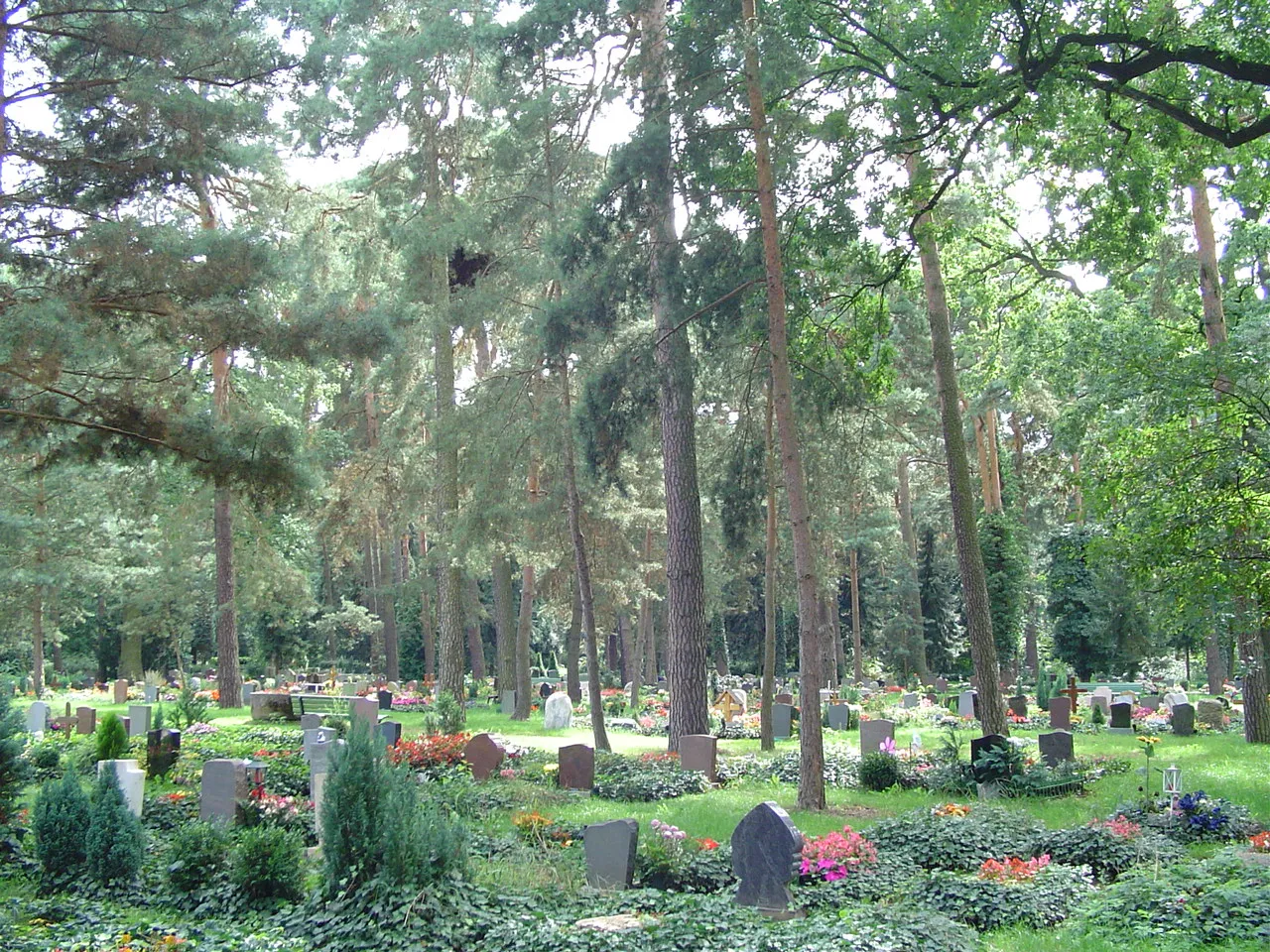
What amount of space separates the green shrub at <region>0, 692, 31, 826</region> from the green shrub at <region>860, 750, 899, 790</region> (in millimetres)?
10041

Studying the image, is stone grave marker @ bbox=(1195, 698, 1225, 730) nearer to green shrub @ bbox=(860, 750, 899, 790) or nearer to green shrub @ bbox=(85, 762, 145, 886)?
green shrub @ bbox=(860, 750, 899, 790)

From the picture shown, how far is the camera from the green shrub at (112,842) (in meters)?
9.20

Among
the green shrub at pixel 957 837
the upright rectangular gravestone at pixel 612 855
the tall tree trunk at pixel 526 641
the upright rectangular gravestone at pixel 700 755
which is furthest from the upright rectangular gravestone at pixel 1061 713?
the upright rectangular gravestone at pixel 612 855

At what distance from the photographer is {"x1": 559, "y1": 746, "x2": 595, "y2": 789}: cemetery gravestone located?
14.7 m

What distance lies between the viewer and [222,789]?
11.4 metres

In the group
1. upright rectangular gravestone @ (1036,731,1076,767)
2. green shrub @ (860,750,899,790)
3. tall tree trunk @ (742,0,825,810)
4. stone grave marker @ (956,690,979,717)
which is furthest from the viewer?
stone grave marker @ (956,690,979,717)

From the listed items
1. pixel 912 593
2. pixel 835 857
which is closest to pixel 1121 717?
pixel 835 857

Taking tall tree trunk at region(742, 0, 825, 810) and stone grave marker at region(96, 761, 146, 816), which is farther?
tall tree trunk at region(742, 0, 825, 810)

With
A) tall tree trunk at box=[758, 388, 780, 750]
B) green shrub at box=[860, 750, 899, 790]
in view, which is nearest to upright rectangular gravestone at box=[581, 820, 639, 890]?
green shrub at box=[860, 750, 899, 790]

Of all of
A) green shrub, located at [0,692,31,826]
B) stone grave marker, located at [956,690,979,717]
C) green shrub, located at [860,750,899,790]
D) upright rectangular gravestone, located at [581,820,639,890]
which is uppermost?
green shrub, located at [0,692,31,826]

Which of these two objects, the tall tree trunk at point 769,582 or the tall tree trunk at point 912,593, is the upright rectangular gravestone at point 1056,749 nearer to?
the tall tree trunk at point 769,582

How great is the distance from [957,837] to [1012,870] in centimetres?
130

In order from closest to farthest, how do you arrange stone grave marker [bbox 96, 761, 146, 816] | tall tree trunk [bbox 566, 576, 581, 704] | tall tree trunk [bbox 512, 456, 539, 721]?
stone grave marker [bbox 96, 761, 146, 816]
tall tree trunk [bbox 512, 456, 539, 721]
tall tree trunk [bbox 566, 576, 581, 704]

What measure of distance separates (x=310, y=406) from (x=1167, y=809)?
32.3 metres
